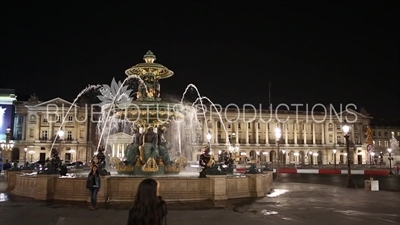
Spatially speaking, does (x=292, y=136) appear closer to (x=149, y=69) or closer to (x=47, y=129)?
(x=47, y=129)

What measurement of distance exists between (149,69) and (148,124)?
2997 mm

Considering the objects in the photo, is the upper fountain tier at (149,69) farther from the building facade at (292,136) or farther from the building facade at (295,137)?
the building facade at (295,137)

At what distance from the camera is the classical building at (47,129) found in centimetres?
10456

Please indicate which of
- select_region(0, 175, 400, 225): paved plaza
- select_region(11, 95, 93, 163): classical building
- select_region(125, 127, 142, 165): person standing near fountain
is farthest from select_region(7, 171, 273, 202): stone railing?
select_region(11, 95, 93, 163): classical building

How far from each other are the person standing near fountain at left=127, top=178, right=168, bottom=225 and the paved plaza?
582cm

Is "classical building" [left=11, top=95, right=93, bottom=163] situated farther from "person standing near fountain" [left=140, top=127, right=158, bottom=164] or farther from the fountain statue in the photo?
"person standing near fountain" [left=140, top=127, right=158, bottom=164]

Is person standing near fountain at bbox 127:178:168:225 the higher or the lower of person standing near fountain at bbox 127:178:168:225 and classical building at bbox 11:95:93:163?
the lower

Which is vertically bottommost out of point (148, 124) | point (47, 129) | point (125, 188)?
point (125, 188)

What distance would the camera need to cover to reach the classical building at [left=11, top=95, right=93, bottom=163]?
105m

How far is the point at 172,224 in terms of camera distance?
10.7 metres

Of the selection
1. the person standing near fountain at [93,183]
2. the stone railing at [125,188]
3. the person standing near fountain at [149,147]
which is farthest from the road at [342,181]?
the person standing near fountain at [93,183]

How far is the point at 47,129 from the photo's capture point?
355 ft

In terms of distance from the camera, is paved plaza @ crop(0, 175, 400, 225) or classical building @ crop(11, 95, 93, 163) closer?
paved plaza @ crop(0, 175, 400, 225)

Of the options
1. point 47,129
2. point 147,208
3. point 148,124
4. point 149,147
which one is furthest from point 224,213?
point 47,129
